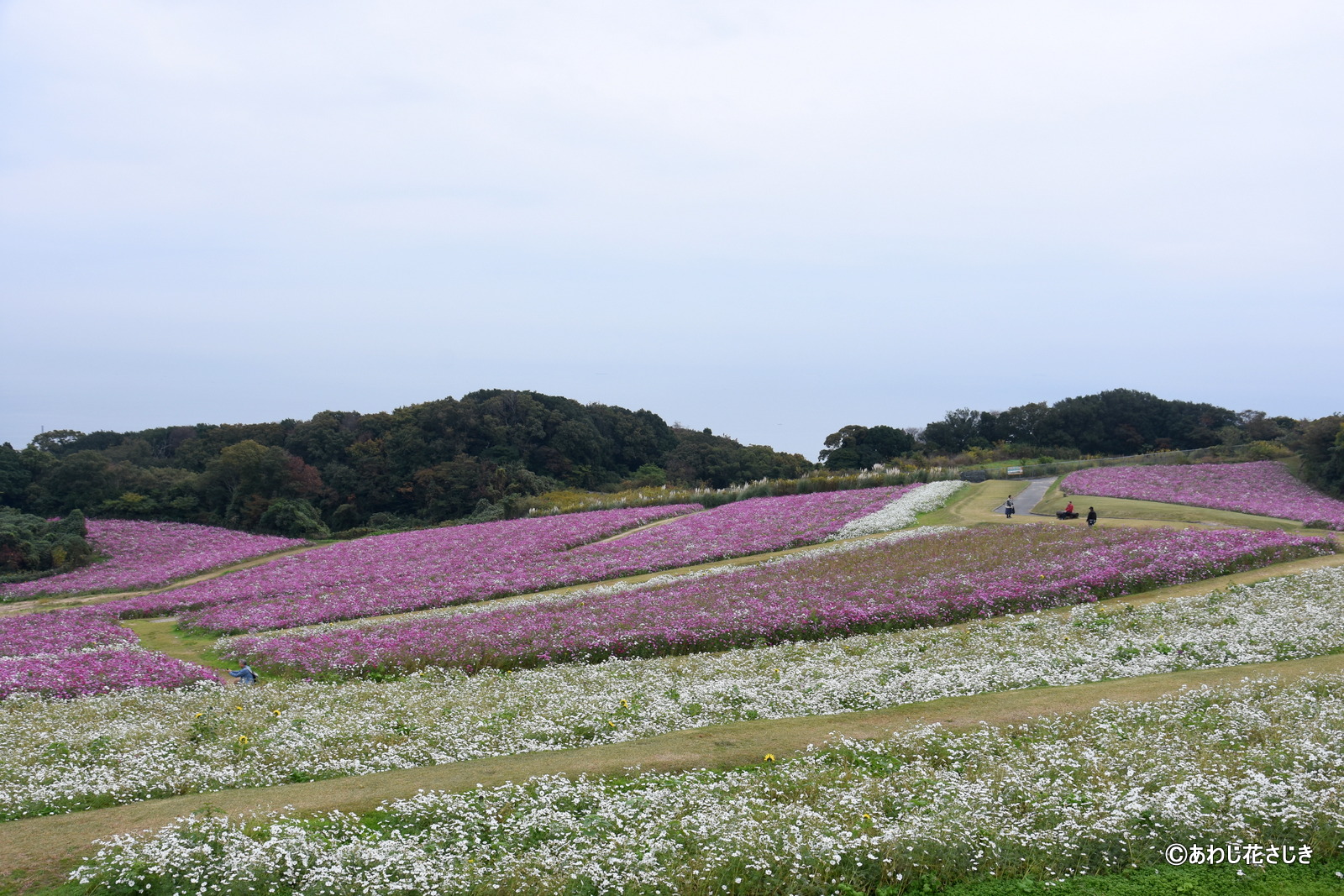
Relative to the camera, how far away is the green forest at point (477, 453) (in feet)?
171

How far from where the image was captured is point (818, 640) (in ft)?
63.5

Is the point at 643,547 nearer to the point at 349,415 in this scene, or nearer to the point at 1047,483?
A: the point at 1047,483

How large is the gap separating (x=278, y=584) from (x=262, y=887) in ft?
88.0

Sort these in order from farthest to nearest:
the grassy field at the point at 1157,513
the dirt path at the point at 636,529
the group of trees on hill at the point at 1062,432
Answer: the group of trees on hill at the point at 1062,432 → the dirt path at the point at 636,529 → the grassy field at the point at 1157,513

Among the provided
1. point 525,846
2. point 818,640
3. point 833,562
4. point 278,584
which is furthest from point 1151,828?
point 278,584

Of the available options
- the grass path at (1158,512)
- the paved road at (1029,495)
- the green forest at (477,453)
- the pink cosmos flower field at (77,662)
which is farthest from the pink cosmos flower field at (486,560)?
the green forest at (477,453)

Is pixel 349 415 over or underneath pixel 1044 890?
over

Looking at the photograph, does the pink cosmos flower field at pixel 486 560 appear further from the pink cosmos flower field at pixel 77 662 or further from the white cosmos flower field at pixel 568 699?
the white cosmos flower field at pixel 568 699

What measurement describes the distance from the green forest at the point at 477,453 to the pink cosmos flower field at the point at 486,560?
12.6 metres

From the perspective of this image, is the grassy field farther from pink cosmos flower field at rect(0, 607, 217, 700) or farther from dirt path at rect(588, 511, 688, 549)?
pink cosmos flower field at rect(0, 607, 217, 700)

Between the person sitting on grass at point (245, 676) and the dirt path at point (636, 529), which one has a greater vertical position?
the dirt path at point (636, 529)

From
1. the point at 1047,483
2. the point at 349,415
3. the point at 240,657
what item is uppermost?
the point at 349,415

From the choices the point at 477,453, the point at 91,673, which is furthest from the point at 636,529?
the point at 477,453

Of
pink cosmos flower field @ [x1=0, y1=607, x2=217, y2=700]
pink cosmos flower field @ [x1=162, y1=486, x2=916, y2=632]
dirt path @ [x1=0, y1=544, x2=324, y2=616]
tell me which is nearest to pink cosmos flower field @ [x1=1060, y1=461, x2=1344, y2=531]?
pink cosmos flower field @ [x1=162, y1=486, x2=916, y2=632]
